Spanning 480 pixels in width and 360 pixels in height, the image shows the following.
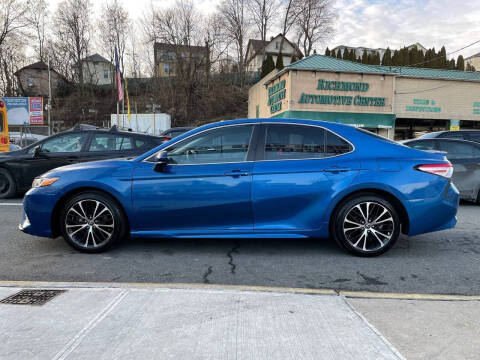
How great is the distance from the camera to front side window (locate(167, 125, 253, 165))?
397cm

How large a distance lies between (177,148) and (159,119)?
30254 millimetres

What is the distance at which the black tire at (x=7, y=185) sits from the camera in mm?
7754

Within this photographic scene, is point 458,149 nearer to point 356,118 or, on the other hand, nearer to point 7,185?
point 7,185

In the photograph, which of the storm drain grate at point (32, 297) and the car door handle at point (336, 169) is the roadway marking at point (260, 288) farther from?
the car door handle at point (336, 169)

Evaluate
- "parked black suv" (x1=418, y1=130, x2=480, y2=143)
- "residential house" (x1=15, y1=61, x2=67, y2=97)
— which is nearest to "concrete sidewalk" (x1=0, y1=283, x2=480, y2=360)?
"parked black suv" (x1=418, y1=130, x2=480, y2=143)

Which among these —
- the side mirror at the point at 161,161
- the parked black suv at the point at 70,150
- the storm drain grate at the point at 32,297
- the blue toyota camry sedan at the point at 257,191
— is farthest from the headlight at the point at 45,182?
the parked black suv at the point at 70,150

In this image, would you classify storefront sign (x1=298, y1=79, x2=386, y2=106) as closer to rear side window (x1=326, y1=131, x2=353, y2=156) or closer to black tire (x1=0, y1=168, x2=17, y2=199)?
black tire (x1=0, y1=168, x2=17, y2=199)

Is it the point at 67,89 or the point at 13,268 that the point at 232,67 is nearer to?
the point at 67,89

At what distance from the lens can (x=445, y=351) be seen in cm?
204

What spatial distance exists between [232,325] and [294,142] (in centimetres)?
239

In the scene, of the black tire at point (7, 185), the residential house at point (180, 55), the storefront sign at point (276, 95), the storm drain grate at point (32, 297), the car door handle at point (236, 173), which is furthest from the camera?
the residential house at point (180, 55)

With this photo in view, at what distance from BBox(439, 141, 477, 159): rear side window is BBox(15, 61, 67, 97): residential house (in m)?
54.0

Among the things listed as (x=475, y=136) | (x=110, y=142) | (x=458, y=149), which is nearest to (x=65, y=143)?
(x=110, y=142)

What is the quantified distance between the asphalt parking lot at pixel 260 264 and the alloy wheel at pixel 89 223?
19 centimetres
